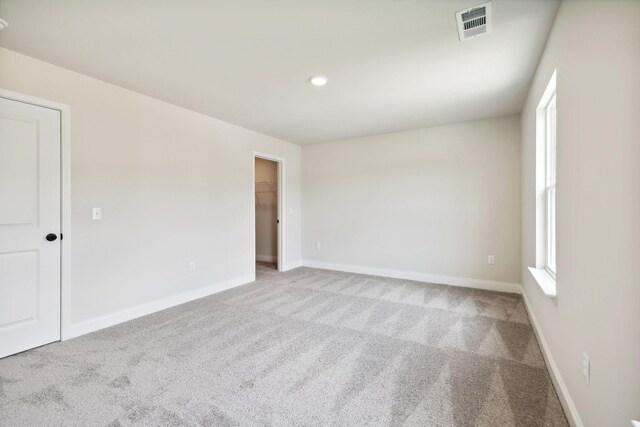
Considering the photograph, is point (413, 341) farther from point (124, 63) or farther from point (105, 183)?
point (124, 63)

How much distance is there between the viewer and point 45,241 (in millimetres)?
2459

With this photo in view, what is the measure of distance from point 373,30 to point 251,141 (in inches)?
117

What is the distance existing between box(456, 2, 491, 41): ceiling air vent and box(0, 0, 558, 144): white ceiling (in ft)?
0.17

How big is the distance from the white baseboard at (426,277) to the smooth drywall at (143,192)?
169cm

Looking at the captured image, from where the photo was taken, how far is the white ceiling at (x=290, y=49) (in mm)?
1800

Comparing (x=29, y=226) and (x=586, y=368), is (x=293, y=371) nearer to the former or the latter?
(x=586, y=368)

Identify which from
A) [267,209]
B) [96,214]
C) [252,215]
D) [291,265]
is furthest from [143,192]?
[267,209]

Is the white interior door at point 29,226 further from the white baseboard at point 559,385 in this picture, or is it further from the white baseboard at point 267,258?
the white baseboard at point 267,258

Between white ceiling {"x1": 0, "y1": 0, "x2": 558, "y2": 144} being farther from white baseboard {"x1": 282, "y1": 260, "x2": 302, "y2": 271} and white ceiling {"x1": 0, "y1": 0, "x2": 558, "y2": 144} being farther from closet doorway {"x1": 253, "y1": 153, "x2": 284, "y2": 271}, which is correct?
white baseboard {"x1": 282, "y1": 260, "x2": 302, "y2": 271}

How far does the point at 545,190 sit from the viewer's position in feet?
8.52

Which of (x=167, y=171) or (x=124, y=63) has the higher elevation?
(x=124, y=63)

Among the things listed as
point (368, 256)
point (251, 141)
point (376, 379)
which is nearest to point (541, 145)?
point (376, 379)

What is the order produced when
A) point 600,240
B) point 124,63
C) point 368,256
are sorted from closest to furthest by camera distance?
point 600,240, point 124,63, point 368,256

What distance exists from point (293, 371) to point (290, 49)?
2.42 m
